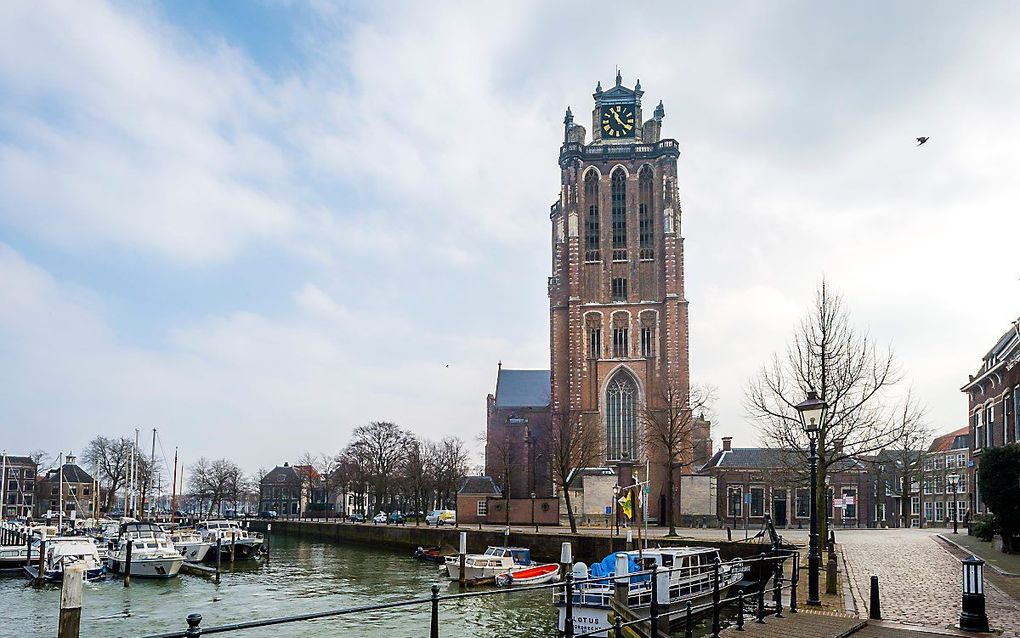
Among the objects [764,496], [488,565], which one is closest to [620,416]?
[764,496]

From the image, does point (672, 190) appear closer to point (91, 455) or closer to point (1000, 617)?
point (1000, 617)

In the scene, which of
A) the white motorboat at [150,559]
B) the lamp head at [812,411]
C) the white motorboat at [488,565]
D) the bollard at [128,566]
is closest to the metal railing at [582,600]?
the lamp head at [812,411]

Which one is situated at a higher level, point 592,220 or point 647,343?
point 592,220

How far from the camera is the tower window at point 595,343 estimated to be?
86.4 m

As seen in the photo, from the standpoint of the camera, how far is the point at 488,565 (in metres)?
47.1

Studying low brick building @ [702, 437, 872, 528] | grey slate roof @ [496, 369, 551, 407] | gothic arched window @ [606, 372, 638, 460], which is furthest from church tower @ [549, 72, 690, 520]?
grey slate roof @ [496, 369, 551, 407]

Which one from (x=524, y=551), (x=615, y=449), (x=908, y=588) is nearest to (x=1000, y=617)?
(x=908, y=588)

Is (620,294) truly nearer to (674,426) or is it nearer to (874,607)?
(674,426)

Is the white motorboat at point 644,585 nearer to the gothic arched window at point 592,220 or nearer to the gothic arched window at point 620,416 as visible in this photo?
the gothic arched window at point 620,416

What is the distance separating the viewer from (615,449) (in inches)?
3327

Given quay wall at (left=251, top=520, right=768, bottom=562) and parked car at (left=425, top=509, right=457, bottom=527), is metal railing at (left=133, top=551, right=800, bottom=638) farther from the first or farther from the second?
parked car at (left=425, top=509, right=457, bottom=527)

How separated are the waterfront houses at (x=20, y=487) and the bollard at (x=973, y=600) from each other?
457 feet

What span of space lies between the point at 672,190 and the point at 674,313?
12.7 metres

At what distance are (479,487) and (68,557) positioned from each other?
1743 inches
